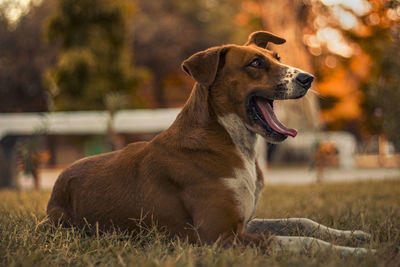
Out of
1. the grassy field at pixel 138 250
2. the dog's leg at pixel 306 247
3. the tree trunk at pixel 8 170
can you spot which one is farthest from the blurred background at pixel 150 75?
the dog's leg at pixel 306 247

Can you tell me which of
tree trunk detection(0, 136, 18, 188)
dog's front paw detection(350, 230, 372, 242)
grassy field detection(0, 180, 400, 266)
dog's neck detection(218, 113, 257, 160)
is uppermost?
dog's neck detection(218, 113, 257, 160)

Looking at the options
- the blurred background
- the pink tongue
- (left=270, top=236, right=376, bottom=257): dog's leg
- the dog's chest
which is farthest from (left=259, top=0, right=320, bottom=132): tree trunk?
(left=270, top=236, right=376, bottom=257): dog's leg

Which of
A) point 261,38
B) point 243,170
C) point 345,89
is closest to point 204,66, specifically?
point 243,170

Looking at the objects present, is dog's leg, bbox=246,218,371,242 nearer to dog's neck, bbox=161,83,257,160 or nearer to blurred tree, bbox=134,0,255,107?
dog's neck, bbox=161,83,257,160

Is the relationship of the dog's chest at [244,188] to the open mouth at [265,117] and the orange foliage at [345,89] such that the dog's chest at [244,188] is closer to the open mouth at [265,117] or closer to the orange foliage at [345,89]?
the open mouth at [265,117]

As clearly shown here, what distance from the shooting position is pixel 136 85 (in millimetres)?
24109

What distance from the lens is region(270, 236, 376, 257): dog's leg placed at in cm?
281

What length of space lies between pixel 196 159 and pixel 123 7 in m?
20.2

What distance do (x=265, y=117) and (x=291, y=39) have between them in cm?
1918

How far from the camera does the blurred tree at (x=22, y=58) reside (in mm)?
26328

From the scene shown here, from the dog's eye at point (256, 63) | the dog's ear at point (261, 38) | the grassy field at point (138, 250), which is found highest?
the dog's ear at point (261, 38)

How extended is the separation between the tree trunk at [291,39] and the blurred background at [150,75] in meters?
0.05

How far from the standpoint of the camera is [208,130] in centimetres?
338

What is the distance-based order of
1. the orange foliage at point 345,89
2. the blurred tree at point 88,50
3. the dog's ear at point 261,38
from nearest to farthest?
1. the dog's ear at point 261,38
2. the blurred tree at point 88,50
3. the orange foliage at point 345,89
